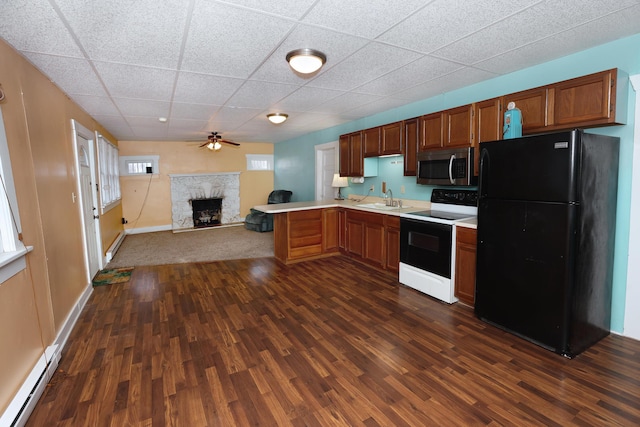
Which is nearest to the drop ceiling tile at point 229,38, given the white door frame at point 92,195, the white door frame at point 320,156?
the white door frame at point 92,195

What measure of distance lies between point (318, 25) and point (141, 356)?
279 centimetres

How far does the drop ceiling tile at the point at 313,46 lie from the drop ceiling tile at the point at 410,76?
2.27ft

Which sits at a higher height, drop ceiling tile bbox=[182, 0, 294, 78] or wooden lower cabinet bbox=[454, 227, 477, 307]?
drop ceiling tile bbox=[182, 0, 294, 78]

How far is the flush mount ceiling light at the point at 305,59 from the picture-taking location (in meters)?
2.44

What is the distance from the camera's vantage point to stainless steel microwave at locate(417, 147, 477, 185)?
3273mm

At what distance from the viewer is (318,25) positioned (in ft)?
6.81

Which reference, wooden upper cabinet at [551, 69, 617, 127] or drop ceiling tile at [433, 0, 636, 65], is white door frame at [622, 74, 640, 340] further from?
drop ceiling tile at [433, 0, 636, 65]

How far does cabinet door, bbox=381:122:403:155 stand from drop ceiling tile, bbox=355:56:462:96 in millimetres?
551

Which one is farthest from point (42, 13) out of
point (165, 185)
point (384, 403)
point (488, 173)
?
point (165, 185)

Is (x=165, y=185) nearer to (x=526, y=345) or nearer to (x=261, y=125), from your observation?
(x=261, y=125)

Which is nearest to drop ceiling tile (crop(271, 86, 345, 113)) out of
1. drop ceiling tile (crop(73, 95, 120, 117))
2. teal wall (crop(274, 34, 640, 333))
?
teal wall (crop(274, 34, 640, 333))

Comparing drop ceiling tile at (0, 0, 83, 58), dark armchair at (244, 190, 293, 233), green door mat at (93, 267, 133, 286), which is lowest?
green door mat at (93, 267, 133, 286)

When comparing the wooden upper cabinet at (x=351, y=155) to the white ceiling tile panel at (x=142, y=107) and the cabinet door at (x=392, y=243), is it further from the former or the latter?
the white ceiling tile panel at (x=142, y=107)

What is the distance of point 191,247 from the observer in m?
6.05
